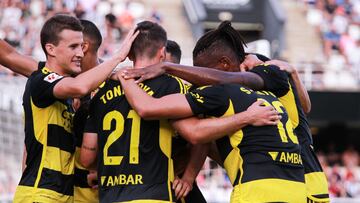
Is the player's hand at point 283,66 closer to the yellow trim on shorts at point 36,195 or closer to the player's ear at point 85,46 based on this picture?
the player's ear at point 85,46

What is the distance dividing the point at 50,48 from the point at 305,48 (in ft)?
62.0

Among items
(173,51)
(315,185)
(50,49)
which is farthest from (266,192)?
(173,51)

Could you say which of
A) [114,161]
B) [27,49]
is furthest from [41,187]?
[27,49]

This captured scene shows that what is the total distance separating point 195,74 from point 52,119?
3.88ft

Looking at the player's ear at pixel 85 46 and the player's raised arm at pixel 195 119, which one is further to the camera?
the player's ear at pixel 85 46

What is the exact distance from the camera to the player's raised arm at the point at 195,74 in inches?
257

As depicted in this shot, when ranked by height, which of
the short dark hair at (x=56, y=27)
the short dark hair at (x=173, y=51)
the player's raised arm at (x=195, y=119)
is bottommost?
the player's raised arm at (x=195, y=119)

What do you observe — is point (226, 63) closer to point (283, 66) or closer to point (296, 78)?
point (283, 66)

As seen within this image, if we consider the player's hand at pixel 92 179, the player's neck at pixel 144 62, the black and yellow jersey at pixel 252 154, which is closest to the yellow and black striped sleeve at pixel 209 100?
the black and yellow jersey at pixel 252 154

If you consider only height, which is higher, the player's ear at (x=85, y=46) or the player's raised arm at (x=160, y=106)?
the player's ear at (x=85, y=46)

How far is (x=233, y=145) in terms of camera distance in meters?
6.36

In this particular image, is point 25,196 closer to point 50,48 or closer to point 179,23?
point 50,48

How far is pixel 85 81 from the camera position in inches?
254

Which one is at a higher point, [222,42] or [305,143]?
[222,42]
